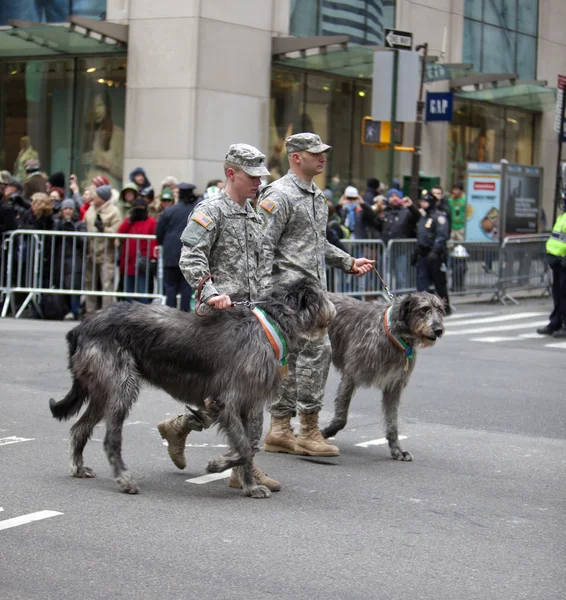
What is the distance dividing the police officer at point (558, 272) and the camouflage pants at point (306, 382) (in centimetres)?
845

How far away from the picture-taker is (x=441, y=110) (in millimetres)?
21703

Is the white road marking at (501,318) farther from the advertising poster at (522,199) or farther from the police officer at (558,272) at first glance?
the advertising poster at (522,199)

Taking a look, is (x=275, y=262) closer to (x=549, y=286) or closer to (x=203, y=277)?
(x=203, y=277)

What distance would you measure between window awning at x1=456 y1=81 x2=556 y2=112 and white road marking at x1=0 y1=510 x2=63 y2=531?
23.3m

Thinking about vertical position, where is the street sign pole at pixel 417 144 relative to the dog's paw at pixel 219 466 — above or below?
above

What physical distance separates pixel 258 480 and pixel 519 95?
2386 cm

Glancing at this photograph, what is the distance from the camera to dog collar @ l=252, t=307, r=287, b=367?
636 centimetres

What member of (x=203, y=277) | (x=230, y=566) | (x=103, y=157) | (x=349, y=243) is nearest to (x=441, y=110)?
(x=349, y=243)

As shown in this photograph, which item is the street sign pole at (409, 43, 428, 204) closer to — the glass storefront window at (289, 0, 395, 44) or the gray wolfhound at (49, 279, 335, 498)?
the glass storefront window at (289, 0, 395, 44)

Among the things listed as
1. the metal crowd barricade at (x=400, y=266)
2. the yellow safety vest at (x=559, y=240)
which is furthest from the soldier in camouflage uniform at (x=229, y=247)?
the metal crowd barricade at (x=400, y=266)

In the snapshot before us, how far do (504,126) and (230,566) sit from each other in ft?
91.1

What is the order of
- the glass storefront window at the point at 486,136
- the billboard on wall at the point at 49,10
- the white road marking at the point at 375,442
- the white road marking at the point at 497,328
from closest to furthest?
the white road marking at the point at 375,442 → the white road marking at the point at 497,328 → the billboard on wall at the point at 49,10 → the glass storefront window at the point at 486,136

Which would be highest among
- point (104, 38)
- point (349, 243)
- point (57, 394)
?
point (104, 38)

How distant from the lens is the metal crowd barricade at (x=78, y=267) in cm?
1541
